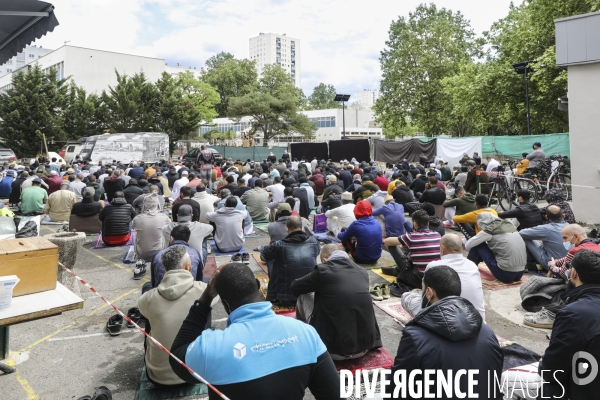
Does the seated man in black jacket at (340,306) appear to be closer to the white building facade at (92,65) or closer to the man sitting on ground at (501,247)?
the man sitting on ground at (501,247)

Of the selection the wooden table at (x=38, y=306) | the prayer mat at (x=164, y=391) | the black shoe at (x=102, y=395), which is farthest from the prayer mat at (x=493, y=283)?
the wooden table at (x=38, y=306)

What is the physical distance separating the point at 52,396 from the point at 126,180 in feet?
34.3

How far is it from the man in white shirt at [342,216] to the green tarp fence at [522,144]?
8979mm

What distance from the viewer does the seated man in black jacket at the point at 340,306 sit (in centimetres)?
371

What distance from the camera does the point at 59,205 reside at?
11.1m

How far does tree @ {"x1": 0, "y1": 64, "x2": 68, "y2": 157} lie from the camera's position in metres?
33.2

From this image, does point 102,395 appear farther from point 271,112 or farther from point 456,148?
point 271,112

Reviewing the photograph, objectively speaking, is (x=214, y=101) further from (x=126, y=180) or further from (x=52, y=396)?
(x=52, y=396)

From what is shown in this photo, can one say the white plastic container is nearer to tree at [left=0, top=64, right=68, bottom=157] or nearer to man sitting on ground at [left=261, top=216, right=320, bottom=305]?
man sitting on ground at [left=261, top=216, right=320, bottom=305]

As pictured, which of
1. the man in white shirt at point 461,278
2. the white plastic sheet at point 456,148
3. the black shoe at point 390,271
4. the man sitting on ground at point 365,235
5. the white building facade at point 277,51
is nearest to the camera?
the man in white shirt at point 461,278

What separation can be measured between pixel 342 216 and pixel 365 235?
1.47m

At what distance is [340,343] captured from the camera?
12.4ft

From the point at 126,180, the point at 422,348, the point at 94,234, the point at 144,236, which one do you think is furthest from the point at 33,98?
the point at 422,348

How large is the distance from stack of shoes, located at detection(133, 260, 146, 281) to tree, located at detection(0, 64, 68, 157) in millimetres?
31546
